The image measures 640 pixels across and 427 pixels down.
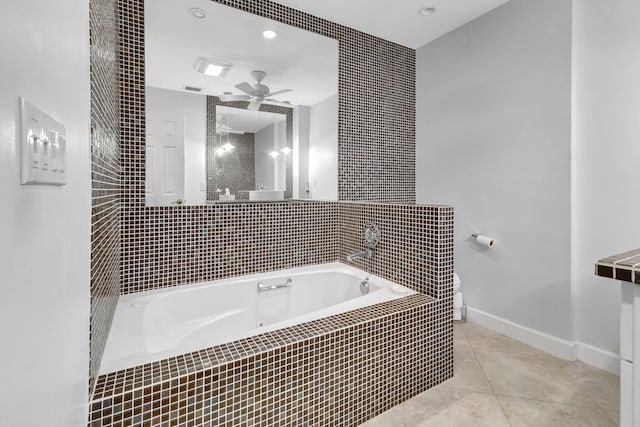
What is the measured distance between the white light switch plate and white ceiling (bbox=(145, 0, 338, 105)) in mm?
1599

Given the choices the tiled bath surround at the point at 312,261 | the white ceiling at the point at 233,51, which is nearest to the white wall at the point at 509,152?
the tiled bath surround at the point at 312,261

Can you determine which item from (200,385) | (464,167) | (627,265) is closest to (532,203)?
(464,167)

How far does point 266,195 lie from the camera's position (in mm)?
2365

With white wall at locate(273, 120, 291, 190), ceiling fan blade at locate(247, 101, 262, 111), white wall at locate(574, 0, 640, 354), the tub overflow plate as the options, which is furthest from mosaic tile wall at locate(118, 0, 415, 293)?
white wall at locate(574, 0, 640, 354)

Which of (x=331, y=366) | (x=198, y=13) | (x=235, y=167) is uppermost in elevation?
(x=198, y=13)

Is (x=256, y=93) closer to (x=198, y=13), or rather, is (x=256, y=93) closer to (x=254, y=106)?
(x=254, y=106)

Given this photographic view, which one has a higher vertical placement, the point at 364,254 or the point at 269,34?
the point at 269,34

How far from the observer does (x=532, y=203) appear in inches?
89.0

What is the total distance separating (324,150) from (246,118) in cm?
68

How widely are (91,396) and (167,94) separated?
1.68m

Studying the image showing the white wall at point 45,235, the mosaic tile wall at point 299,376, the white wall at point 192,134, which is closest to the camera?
the white wall at point 45,235

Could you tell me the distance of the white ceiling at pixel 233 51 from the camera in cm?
197

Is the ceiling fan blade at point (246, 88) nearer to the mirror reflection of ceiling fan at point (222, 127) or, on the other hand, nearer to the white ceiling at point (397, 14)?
the mirror reflection of ceiling fan at point (222, 127)

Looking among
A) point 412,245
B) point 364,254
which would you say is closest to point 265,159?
point 364,254
